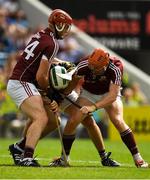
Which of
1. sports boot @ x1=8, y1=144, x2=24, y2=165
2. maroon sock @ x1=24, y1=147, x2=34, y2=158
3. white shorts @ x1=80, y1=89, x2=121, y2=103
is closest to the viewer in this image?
maroon sock @ x1=24, y1=147, x2=34, y2=158

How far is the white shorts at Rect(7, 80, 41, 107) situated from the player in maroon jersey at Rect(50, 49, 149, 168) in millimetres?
746

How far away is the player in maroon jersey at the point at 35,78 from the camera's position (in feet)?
39.7

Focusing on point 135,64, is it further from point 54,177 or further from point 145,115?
point 54,177

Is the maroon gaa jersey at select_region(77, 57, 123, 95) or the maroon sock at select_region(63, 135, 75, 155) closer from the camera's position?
the maroon gaa jersey at select_region(77, 57, 123, 95)

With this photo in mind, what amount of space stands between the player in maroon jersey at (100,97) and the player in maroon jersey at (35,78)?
50 centimetres

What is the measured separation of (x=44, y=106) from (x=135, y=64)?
17090 mm

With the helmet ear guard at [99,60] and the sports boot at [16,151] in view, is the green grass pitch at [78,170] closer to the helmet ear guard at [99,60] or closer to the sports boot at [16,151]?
the sports boot at [16,151]

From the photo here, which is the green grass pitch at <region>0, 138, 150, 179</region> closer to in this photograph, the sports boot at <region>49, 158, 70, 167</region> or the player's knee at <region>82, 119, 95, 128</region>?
the sports boot at <region>49, 158, 70, 167</region>

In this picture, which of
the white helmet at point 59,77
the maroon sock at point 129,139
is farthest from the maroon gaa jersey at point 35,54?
the maroon sock at point 129,139

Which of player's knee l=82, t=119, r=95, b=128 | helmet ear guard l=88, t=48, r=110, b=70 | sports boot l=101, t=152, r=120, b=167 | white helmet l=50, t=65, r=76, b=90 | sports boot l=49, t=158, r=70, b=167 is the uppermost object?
helmet ear guard l=88, t=48, r=110, b=70

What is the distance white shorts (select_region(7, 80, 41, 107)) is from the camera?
40.4 feet

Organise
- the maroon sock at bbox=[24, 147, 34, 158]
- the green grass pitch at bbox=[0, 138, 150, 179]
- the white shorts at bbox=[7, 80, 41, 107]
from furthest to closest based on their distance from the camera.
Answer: the white shorts at bbox=[7, 80, 41, 107]
the maroon sock at bbox=[24, 147, 34, 158]
the green grass pitch at bbox=[0, 138, 150, 179]

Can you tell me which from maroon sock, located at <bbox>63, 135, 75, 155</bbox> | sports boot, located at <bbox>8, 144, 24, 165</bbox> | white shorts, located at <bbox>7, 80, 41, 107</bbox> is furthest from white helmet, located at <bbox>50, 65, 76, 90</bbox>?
sports boot, located at <bbox>8, 144, 24, 165</bbox>

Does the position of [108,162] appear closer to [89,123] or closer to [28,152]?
[89,123]
